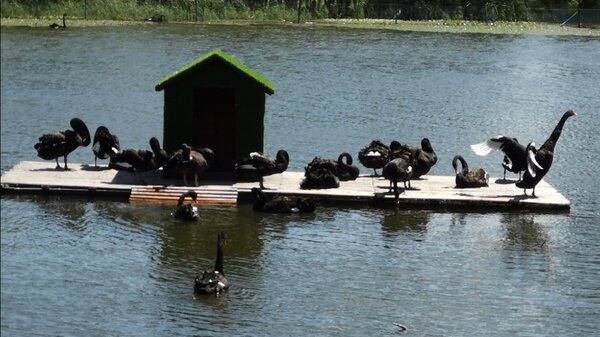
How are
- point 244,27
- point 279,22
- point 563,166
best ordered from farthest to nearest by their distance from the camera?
point 279,22, point 244,27, point 563,166

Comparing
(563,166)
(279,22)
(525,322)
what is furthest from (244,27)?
(525,322)

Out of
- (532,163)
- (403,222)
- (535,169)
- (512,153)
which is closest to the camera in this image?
(403,222)

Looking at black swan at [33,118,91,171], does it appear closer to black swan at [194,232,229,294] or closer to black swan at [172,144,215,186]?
black swan at [172,144,215,186]

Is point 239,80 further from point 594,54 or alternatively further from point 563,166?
point 594,54

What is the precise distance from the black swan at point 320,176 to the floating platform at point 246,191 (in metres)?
0.17

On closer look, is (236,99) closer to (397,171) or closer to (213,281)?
(397,171)

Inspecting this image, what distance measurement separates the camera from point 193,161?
97.9 feet

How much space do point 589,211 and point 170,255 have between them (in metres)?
10.3

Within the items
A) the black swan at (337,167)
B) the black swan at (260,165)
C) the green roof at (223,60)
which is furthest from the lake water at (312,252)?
the green roof at (223,60)

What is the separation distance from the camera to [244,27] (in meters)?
80.9

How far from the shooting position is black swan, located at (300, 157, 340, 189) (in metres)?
30.6

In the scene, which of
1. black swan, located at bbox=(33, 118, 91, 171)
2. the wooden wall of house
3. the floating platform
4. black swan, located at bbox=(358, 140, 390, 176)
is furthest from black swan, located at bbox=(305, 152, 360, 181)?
black swan, located at bbox=(33, 118, 91, 171)

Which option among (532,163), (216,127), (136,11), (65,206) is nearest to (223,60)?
(216,127)

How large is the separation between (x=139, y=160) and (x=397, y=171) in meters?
5.68
